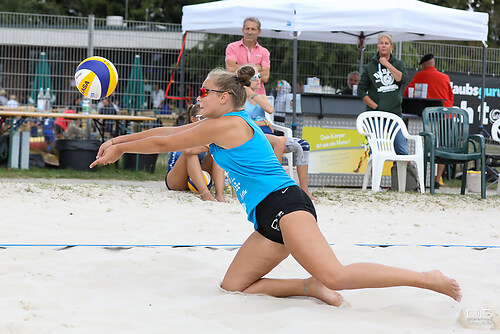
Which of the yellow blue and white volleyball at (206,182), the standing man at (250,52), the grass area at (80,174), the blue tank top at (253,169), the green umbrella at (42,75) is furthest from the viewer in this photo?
the green umbrella at (42,75)

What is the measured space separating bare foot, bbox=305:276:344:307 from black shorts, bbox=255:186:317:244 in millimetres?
240

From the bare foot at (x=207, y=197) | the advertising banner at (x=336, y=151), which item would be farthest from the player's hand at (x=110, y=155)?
the advertising banner at (x=336, y=151)

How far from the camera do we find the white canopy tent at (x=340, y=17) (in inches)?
310

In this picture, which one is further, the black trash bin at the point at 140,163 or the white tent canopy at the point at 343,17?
the black trash bin at the point at 140,163

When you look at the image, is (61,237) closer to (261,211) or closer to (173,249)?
(173,249)

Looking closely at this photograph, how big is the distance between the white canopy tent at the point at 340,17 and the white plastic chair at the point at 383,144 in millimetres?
986

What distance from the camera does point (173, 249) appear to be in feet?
Result: 12.6

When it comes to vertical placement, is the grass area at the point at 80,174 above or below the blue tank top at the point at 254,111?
below

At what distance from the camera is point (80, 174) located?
8734 millimetres

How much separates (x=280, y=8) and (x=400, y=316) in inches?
227

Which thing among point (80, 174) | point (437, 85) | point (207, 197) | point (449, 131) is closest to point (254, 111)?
point (207, 197)

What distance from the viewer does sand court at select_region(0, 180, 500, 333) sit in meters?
2.58

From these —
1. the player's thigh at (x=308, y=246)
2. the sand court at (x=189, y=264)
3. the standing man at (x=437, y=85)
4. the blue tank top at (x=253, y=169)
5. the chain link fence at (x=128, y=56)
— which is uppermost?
the chain link fence at (x=128, y=56)

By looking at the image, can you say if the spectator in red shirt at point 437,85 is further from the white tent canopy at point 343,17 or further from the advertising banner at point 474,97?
the advertising banner at point 474,97
